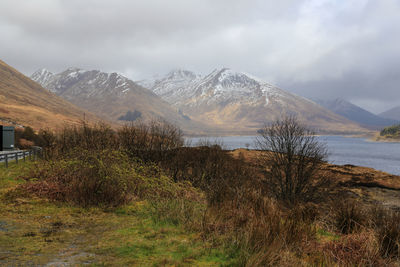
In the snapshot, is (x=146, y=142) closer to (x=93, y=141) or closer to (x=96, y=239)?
(x=93, y=141)

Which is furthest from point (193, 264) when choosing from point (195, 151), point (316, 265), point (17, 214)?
point (195, 151)

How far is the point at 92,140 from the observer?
18.5 metres

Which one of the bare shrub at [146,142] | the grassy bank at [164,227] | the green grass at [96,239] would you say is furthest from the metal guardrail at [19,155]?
the green grass at [96,239]

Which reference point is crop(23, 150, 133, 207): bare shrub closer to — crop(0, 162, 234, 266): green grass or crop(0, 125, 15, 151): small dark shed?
crop(0, 162, 234, 266): green grass

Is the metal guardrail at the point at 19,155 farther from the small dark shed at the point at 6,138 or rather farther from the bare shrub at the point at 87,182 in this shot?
the small dark shed at the point at 6,138

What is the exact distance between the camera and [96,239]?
767 cm

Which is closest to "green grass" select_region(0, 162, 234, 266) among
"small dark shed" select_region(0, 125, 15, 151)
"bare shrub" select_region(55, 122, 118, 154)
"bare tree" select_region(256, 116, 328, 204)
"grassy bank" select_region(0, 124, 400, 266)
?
"grassy bank" select_region(0, 124, 400, 266)

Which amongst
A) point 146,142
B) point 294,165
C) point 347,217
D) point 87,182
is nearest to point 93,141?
point 146,142

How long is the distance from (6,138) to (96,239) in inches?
1723

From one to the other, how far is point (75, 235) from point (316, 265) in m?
5.73

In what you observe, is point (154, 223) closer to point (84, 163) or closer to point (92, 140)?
point (84, 163)

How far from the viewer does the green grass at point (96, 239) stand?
→ 627 cm

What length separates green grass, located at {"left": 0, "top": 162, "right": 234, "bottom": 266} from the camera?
627cm

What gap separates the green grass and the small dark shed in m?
38.3
